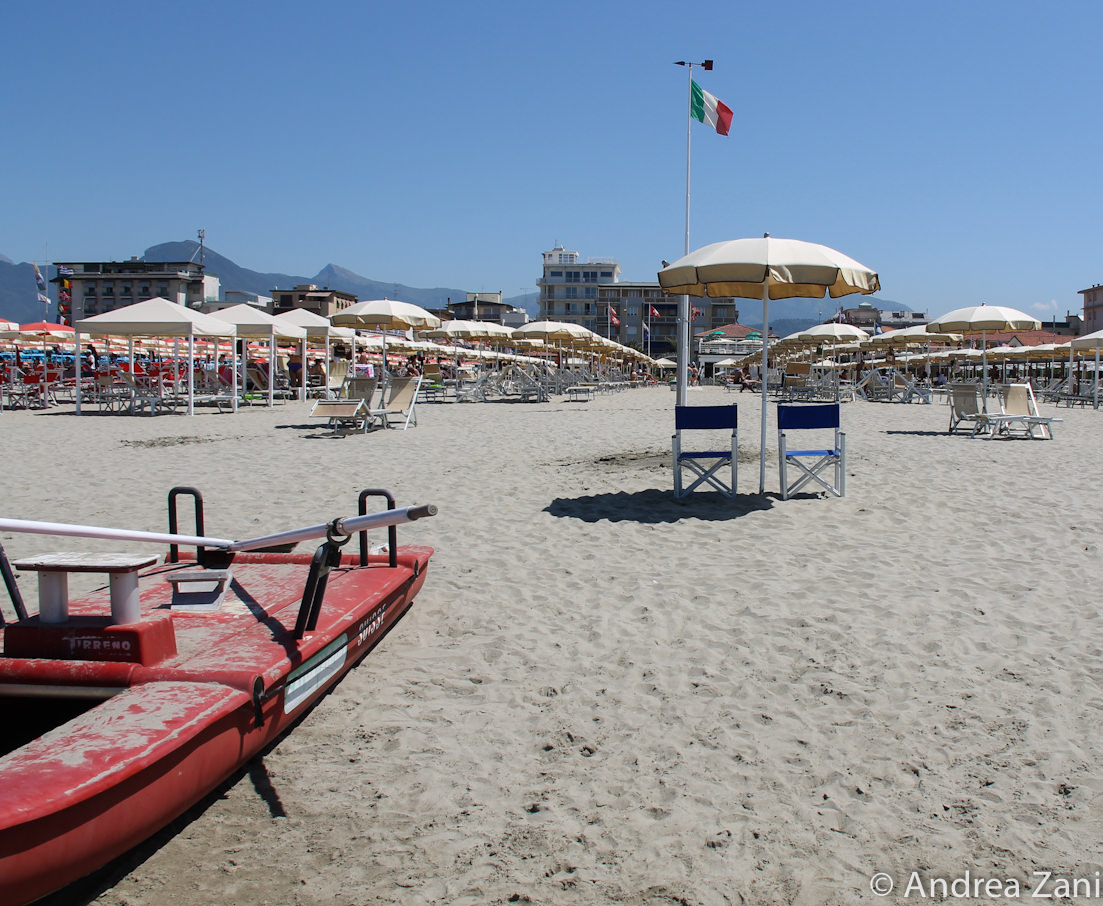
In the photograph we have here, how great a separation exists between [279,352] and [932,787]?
3520 cm

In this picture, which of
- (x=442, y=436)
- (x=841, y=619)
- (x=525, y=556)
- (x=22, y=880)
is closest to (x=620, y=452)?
(x=442, y=436)

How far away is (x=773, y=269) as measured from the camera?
21.7 ft

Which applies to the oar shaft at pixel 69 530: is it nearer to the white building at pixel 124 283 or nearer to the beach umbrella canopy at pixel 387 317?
the beach umbrella canopy at pixel 387 317

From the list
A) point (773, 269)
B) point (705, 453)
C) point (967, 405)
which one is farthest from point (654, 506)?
point (967, 405)

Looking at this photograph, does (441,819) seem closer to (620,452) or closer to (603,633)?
(603,633)

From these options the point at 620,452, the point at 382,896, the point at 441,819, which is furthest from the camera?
the point at 620,452

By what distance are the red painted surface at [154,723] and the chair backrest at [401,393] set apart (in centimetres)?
1079

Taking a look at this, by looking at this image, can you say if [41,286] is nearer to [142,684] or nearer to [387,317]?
[387,317]

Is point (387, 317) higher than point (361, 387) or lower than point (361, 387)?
higher

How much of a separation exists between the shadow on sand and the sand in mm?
58

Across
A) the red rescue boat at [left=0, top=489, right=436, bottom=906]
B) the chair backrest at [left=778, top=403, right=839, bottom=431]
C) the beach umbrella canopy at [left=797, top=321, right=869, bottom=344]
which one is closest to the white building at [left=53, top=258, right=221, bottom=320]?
the beach umbrella canopy at [left=797, top=321, right=869, bottom=344]

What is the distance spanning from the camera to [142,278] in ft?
363

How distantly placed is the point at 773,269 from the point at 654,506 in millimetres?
2202

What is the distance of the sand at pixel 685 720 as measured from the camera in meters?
2.27
